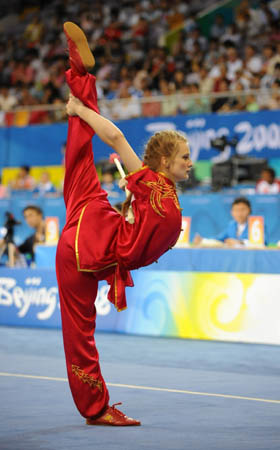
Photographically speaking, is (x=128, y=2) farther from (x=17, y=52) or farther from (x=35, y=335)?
(x=35, y=335)

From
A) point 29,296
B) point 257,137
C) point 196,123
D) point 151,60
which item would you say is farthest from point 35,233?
point 151,60

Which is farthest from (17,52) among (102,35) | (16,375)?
(16,375)

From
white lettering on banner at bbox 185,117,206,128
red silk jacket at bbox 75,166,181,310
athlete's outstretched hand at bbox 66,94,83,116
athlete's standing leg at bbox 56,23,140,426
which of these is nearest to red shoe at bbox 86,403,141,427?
athlete's standing leg at bbox 56,23,140,426

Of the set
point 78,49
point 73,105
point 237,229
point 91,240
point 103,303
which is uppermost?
point 78,49

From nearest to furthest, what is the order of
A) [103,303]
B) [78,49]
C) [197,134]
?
[78,49], [103,303], [197,134]

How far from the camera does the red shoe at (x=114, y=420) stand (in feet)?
14.8

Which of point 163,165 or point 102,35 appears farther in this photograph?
point 102,35

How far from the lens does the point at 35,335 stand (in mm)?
9367

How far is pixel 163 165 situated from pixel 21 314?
6.36 meters

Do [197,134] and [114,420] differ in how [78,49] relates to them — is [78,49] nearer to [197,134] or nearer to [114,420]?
[114,420]

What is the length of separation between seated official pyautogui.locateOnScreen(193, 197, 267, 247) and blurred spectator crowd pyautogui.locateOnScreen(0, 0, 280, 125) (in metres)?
3.46

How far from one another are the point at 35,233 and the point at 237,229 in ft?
9.95

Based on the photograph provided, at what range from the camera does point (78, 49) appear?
4.33 m

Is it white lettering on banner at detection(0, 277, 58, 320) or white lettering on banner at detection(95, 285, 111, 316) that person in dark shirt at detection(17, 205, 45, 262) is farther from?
white lettering on banner at detection(95, 285, 111, 316)
